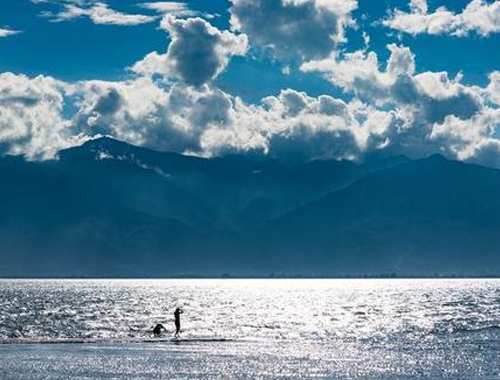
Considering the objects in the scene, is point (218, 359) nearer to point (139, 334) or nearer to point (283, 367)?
point (283, 367)

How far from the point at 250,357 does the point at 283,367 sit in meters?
7.39

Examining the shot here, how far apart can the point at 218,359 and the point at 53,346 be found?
1948 centimetres

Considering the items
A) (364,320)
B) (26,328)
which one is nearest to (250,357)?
(26,328)

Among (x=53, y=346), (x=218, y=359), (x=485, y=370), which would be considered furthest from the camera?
(x=53, y=346)

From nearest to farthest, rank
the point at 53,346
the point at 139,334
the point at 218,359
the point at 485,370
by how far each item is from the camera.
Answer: the point at 485,370 < the point at 218,359 < the point at 53,346 < the point at 139,334

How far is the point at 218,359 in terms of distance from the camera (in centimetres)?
7706

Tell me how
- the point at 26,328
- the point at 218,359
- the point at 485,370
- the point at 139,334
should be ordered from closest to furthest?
the point at 485,370 → the point at 218,359 → the point at 139,334 → the point at 26,328

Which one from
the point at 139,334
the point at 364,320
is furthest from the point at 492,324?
the point at 139,334

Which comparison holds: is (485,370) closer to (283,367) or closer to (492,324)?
(283,367)

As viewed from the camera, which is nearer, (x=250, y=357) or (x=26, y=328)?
(x=250, y=357)

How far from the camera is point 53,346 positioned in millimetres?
88312

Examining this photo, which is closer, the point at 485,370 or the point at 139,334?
the point at 485,370

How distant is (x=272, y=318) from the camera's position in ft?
484

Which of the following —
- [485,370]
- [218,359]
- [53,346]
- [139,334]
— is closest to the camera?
[485,370]
